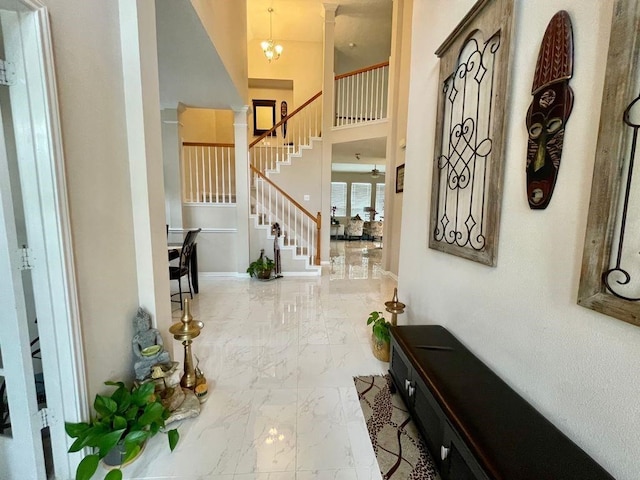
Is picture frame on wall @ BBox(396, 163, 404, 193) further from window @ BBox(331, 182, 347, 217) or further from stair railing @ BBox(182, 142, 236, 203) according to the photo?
window @ BBox(331, 182, 347, 217)

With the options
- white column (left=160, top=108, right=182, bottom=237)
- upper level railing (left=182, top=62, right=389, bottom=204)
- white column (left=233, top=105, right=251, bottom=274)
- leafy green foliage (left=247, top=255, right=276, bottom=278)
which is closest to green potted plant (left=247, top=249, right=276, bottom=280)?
leafy green foliage (left=247, top=255, right=276, bottom=278)

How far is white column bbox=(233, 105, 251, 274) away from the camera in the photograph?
4703mm

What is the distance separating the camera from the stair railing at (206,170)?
16.4 feet

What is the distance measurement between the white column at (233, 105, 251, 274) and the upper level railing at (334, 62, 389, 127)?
2040 millimetres

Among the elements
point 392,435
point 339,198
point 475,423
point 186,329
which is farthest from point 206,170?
point 339,198

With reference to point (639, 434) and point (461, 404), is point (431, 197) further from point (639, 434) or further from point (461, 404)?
point (639, 434)

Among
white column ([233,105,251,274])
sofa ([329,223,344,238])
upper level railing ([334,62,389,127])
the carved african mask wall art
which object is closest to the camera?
the carved african mask wall art

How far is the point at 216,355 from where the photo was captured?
2449 mm

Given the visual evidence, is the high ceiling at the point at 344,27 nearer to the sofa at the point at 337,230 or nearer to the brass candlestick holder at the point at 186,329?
the sofa at the point at 337,230

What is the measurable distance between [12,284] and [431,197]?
2391 millimetres

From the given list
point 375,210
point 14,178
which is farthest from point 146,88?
point 375,210

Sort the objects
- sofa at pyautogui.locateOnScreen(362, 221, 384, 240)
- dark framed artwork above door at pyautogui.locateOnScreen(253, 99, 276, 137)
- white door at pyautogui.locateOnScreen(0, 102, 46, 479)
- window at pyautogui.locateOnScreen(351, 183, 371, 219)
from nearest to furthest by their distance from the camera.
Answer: white door at pyautogui.locateOnScreen(0, 102, 46, 479) < dark framed artwork above door at pyautogui.locateOnScreen(253, 99, 276, 137) < sofa at pyautogui.locateOnScreen(362, 221, 384, 240) < window at pyautogui.locateOnScreen(351, 183, 371, 219)

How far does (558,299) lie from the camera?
3.45 ft

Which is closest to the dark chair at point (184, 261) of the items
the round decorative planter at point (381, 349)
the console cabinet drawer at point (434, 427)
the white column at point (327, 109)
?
the round decorative planter at point (381, 349)
